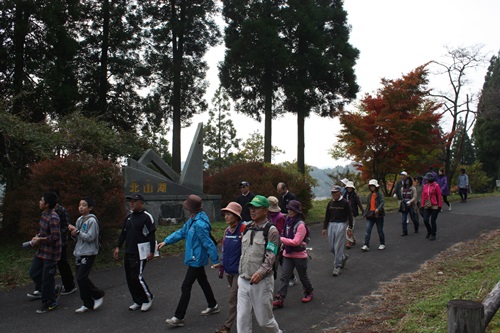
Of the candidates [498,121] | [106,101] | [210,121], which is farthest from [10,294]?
[498,121]

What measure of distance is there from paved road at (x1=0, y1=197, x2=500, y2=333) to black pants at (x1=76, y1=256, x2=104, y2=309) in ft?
0.63

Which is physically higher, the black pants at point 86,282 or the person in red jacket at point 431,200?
the person in red jacket at point 431,200

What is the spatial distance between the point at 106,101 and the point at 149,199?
33.1ft

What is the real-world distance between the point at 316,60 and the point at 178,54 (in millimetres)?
7268

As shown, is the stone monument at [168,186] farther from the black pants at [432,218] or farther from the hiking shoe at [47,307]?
the black pants at [432,218]

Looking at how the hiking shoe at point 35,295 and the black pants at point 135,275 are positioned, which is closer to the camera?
the black pants at point 135,275

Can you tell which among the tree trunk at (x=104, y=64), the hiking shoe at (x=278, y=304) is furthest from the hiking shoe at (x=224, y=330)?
the tree trunk at (x=104, y=64)

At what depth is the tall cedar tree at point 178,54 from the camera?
21.6 m

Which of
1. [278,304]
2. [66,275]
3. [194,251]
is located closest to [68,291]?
[66,275]

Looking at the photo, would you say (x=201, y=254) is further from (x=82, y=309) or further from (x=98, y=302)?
(x=82, y=309)

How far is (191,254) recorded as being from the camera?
5316 millimetres

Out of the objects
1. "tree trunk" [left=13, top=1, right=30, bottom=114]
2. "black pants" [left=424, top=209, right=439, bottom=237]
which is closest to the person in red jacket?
"black pants" [left=424, top=209, right=439, bottom=237]

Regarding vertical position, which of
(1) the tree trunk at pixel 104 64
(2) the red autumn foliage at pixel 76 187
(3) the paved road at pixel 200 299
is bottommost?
(3) the paved road at pixel 200 299

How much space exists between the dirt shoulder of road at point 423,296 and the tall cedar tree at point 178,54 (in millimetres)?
15780
